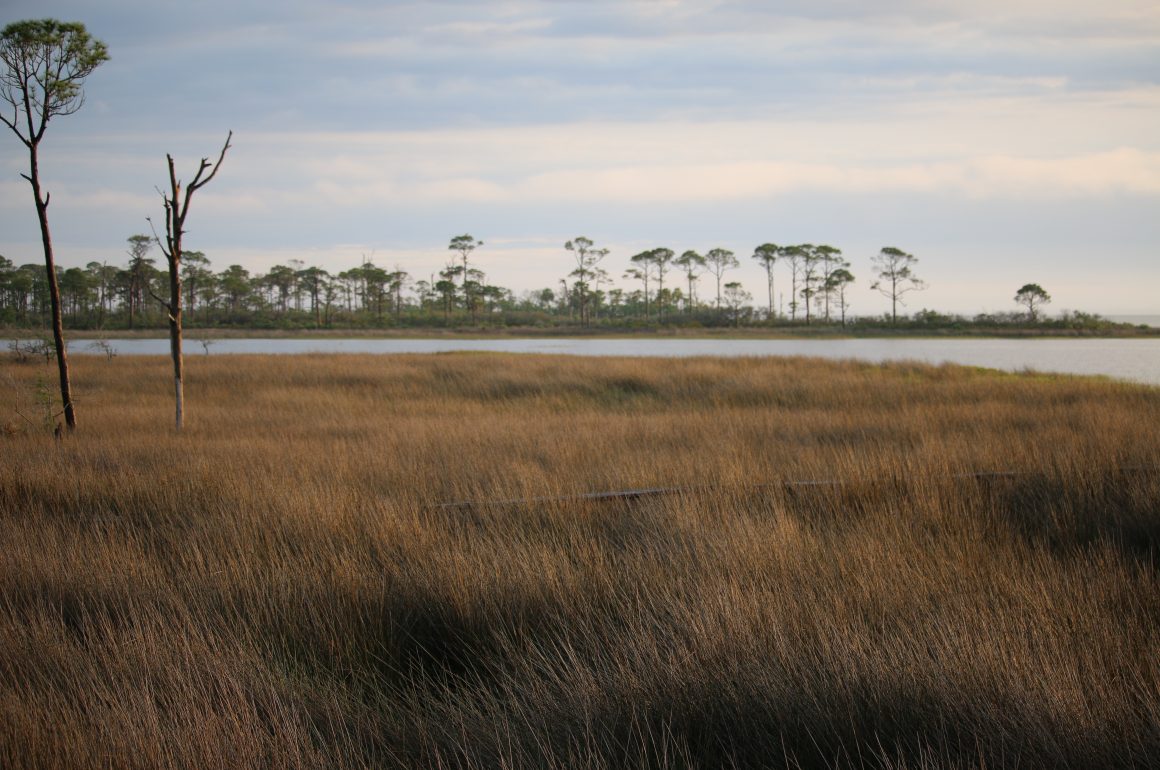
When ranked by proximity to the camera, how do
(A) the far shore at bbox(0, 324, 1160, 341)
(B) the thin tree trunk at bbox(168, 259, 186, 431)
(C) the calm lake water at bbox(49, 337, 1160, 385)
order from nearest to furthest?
(B) the thin tree trunk at bbox(168, 259, 186, 431)
(C) the calm lake water at bbox(49, 337, 1160, 385)
(A) the far shore at bbox(0, 324, 1160, 341)

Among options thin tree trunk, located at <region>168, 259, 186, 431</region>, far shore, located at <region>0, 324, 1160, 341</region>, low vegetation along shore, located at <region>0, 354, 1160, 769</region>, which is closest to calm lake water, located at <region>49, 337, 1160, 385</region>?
far shore, located at <region>0, 324, 1160, 341</region>

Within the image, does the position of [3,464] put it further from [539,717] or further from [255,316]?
[255,316]

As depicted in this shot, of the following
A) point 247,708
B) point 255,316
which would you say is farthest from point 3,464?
point 255,316

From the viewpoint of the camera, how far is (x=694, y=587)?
3.79m

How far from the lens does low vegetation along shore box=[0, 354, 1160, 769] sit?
2.53 m

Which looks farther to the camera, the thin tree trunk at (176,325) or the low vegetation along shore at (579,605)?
the thin tree trunk at (176,325)

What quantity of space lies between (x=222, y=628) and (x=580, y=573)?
6.09ft

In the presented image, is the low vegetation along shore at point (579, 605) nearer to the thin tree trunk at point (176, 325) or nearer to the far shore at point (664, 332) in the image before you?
the thin tree trunk at point (176, 325)

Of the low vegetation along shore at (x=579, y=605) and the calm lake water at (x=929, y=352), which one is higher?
the calm lake water at (x=929, y=352)

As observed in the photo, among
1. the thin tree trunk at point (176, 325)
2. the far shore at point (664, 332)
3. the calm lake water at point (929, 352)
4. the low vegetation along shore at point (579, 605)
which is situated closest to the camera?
the low vegetation along shore at point (579, 605)

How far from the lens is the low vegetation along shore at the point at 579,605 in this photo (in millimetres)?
2533

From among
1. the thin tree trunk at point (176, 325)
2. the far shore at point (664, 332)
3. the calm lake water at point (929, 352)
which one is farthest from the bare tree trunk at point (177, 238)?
the far shore at point (664, 332)

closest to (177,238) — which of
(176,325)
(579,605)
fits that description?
(176,325)

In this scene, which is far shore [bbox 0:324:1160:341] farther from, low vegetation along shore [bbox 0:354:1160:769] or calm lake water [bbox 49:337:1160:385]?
low vegetation along shore [bbox 0:354:1160:769]
